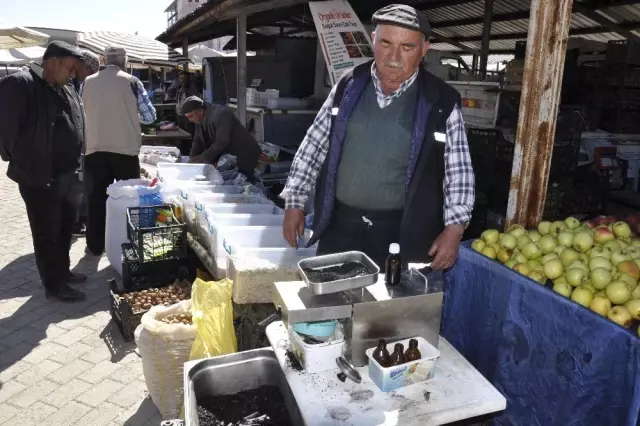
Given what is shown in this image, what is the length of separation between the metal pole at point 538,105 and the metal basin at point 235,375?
Result: 80.2 inches

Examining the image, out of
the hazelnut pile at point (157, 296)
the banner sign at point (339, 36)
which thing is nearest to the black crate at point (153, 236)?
the hazelnut pile at point (157, 296)

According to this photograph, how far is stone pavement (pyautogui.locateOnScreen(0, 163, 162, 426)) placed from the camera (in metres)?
3.47

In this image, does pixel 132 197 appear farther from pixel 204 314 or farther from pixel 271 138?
pixel 271 138

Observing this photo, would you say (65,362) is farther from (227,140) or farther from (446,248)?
(227,140)

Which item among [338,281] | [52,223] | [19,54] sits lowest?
[52,223]

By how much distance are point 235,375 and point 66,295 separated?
3.59 metres

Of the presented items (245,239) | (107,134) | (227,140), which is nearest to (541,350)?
(245,239)

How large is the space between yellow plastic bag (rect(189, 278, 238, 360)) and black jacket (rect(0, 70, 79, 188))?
227cm

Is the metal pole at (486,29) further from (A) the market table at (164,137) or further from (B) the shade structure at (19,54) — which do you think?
(B) the shade structure at (19,54)

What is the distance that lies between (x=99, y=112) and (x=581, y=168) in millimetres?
6185

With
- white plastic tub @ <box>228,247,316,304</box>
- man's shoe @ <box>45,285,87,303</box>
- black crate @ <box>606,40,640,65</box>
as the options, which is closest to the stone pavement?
man's shoe @ <box>45,285,87,303</box>

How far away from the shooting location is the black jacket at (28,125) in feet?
14.2

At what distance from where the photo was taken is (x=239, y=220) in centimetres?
457

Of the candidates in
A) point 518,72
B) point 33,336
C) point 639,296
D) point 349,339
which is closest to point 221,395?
point 349,339
